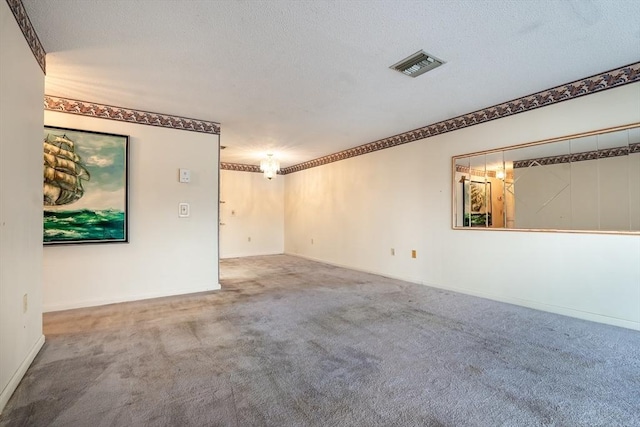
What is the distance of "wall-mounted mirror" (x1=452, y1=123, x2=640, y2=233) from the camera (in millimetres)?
2969

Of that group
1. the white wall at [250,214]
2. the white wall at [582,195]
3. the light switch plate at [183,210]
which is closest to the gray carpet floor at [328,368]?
the white wall at [582,195]

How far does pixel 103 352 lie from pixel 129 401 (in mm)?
869

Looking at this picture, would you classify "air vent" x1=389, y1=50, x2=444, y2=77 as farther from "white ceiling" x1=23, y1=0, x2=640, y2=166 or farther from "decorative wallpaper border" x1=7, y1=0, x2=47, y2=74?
"decorative wallpaper border" x1=7, y1=0, x2=47, y2=74

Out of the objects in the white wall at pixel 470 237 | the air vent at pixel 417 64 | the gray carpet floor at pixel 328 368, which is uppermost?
the air vent at pixel 417 64

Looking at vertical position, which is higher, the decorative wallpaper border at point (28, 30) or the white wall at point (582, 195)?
the decorative wallpaper border at point (28, 30)

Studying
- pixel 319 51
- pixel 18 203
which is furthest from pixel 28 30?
pixel 319 51

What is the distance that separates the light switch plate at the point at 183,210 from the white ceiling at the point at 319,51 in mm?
1238

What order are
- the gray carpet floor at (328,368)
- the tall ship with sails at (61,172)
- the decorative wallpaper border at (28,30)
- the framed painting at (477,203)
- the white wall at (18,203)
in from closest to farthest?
the gray carpet floor at (328,368), the white wall at (18,203), the decorative wallpaper border at (28,30), the tall ship with sails at (61,172), the framed painting at (477,203)

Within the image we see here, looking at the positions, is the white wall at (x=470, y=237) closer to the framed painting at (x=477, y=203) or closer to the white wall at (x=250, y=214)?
the framed painting at (x=477, y=203)

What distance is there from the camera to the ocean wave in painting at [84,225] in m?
3.41


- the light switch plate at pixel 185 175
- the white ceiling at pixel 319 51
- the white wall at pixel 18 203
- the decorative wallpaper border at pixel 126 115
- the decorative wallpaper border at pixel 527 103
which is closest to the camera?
the white wall at pixel 18 203

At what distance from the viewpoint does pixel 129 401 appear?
5.70 ft

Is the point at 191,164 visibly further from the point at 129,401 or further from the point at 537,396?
the point at 537,396

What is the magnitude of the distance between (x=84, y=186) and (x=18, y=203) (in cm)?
178
